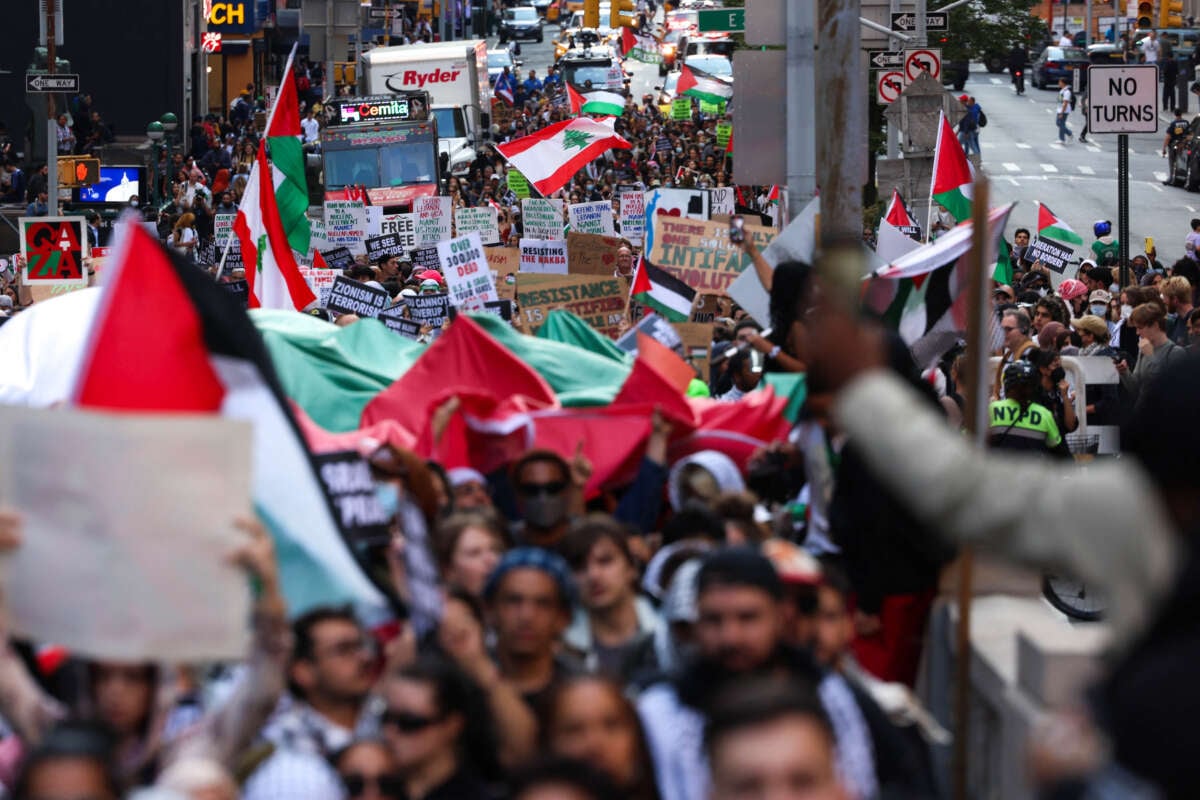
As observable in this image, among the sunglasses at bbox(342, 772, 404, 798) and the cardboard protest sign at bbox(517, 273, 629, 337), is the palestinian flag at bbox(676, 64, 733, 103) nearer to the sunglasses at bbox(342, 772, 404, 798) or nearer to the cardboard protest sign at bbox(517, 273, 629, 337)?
the cardboard protest sign at bbox(517, 273, 629, 337)

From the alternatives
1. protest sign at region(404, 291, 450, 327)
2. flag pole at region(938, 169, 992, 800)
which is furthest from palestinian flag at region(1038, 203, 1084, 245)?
flag pole at region(938, 169, 992, 800)

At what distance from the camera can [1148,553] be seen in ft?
10.0

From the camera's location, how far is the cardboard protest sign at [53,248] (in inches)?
772

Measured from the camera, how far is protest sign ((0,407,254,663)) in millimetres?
4297

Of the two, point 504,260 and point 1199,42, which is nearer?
point 504,260

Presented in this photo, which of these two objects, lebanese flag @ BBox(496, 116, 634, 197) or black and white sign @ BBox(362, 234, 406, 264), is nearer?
black and white sign @ BBox(362, 234, 406, 264)

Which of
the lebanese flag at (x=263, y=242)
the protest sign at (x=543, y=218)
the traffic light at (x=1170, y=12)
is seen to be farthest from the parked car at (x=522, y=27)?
the lebanese flag at (x=263, y=242)

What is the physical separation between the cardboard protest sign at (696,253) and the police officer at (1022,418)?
11.6 feet

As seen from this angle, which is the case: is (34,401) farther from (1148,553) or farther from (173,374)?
(1148,553)

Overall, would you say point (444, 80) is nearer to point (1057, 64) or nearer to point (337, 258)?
point (337, 258)

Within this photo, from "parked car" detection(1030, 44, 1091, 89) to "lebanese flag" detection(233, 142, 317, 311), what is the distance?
5207 centimetres

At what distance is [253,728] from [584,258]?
13.6 metres

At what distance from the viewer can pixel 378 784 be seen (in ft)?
14.2

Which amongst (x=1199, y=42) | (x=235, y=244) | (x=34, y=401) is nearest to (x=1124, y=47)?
(x=1199, y=42)
